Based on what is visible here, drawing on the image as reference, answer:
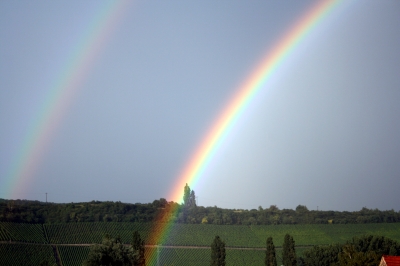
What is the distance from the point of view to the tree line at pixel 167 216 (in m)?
109

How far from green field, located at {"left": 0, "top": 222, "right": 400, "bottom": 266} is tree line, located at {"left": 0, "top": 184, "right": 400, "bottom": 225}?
3511 millimetres

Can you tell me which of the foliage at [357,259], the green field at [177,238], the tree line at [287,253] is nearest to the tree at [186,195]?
the green field at [177,238]

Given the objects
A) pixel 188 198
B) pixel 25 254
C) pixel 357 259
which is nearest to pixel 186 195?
pixel 188 198

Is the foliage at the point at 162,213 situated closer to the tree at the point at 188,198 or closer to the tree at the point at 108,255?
the tree at the point at 188,198

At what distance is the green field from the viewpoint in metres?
88.8

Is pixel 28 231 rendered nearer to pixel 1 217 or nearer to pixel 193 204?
pixel 1 217

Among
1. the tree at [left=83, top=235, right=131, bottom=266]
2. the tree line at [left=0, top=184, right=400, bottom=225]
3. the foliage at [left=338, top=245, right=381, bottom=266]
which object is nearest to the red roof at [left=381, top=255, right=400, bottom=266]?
the foliage at [left=338, top=245, right=381, bottom=266]

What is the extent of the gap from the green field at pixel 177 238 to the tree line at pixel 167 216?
3.51 m

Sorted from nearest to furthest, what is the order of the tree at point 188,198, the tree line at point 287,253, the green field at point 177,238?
the tree line at point 287,253, the green field at point 177,238, the tree at point 188,198

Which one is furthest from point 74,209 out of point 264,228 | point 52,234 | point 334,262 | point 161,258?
point 334,262

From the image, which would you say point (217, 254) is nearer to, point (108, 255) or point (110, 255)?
point (110, 255)

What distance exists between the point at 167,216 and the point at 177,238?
16467mm

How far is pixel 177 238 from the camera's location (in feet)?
362

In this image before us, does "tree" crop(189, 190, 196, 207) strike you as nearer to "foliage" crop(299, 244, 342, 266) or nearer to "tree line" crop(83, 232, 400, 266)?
"tree line" crop(83, 232, 400, 266)
